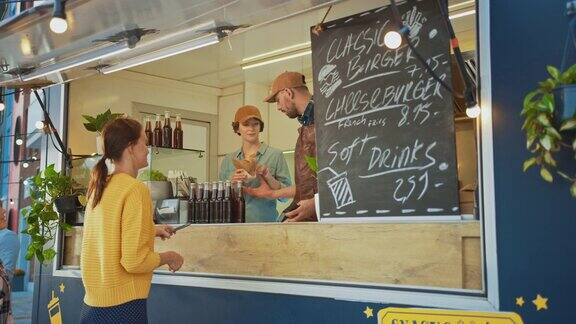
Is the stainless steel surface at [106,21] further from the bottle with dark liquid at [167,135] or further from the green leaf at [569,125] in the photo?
the green leaf at [569,125]

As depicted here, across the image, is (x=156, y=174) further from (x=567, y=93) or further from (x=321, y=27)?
(x=567, y=93)

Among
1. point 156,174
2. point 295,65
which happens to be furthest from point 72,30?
point 295,65

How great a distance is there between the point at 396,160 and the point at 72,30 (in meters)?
2.69

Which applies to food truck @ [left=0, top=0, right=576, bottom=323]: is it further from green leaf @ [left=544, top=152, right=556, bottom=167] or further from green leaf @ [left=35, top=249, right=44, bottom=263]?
green leaf @ [left=35, top=249, right=44, bottom=263]

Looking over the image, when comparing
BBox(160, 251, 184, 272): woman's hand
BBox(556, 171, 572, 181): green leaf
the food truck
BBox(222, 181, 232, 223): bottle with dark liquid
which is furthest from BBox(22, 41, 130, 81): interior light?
BBox(556, 171, 572, 181): green leaf

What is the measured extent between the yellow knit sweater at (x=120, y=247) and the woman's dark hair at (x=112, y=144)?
0.08m

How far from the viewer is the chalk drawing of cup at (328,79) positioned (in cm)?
331

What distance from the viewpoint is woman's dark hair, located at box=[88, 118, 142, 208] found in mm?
2734

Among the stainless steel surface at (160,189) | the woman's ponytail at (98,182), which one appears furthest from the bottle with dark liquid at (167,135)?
the woman's ponytail at (98,182)

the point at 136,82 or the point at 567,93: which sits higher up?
the point at 136,82

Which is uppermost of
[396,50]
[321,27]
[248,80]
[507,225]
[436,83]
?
[248,80]

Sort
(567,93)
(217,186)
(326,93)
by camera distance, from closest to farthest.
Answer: (567,93) < (326,93) < (217,186)

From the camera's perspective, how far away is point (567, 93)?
7.06ft

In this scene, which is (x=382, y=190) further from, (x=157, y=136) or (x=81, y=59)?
(x=81, y=59)
